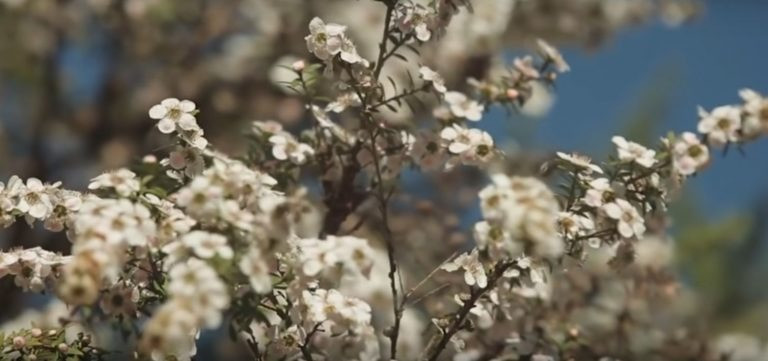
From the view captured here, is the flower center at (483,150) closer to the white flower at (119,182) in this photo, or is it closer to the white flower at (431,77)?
the white flower at (431,77)

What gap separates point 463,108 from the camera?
107 cm

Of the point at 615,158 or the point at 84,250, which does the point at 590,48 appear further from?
the point at 84,250

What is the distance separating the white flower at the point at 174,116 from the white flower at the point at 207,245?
19 cm

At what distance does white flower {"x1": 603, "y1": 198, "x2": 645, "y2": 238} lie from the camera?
0.88 metres

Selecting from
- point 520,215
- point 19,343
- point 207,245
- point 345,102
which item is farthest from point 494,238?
point 19,343

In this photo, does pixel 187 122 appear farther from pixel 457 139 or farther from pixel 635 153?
pixel 635 153

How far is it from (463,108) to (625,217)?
0.75 feet

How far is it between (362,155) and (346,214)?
3.3 inches

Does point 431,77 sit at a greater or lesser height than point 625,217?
greater

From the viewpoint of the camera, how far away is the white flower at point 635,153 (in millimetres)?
924

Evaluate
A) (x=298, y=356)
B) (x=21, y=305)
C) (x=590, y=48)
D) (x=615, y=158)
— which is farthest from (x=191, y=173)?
(x=590, y=48)

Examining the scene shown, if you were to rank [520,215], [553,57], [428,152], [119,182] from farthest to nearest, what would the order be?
[553,57], [428,152], [119,182], [520,215]

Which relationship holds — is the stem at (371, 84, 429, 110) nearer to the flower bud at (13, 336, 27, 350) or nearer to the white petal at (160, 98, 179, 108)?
the white petal at (160, 98, 179, 108)

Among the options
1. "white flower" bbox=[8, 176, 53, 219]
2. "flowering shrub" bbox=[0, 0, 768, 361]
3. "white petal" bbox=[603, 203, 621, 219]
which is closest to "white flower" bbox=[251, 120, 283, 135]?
"flowering shrub" bbox=[0, 0, 768, 361]
